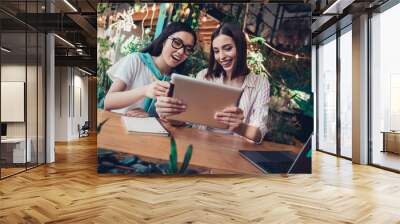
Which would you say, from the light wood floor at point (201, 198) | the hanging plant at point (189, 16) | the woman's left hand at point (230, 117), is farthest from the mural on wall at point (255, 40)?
the light wood floor at point (201, 198)

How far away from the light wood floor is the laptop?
0.16 m

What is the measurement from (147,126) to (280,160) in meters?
2.31

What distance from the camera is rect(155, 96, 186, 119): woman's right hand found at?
6277 millimetres

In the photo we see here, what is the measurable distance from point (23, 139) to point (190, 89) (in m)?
3.45

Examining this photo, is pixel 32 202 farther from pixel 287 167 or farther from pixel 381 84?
pixel 381 84

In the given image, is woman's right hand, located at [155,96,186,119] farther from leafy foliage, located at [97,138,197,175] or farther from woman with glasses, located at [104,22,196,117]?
leafy foliage, located at [97,138,197,175]

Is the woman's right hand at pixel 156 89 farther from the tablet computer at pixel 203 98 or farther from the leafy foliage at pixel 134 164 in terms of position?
the leafy foliage at pixel 134 164

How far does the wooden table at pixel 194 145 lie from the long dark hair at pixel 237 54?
3.39 feet

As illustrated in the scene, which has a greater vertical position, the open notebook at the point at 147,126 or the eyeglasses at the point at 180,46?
the eyeglasses at the point at 180,46

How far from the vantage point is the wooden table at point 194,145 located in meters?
6.29

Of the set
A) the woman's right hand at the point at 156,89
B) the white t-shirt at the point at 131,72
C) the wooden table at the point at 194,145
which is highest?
the white t-shirt at the point at 131,72

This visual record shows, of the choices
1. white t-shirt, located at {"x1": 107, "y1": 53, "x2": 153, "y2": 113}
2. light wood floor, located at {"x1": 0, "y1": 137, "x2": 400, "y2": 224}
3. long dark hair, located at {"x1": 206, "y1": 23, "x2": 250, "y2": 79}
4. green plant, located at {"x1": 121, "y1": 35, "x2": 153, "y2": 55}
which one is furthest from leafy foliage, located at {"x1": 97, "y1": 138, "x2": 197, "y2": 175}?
green plant, located at {"x1": 121, "y1": 35, "x2": 153, "y2": 55}

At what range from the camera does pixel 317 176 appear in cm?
645

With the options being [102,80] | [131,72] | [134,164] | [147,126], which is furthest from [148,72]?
[134,164]
